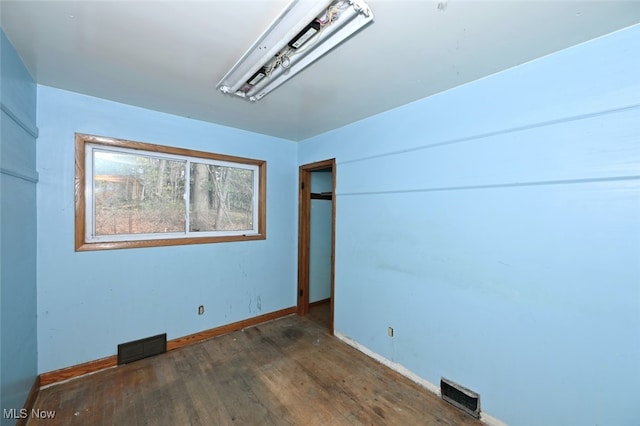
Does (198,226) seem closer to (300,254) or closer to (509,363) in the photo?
(300,254)

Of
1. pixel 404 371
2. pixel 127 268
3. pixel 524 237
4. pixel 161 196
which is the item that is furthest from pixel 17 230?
pixel 524 237

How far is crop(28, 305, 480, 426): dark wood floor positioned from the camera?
67.2 inches

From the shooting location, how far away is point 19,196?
1620 millimetres

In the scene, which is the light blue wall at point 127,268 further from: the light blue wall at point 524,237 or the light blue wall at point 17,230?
the light blue wall at point 524,237

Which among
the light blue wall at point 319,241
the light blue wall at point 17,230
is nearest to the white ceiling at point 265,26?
the light blue wall at point 17,230

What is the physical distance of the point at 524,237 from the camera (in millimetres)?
1570

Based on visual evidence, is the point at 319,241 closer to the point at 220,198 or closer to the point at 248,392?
the point at 220,198

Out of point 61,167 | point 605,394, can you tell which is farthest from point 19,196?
point 605,394

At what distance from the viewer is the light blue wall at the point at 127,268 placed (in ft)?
6.47

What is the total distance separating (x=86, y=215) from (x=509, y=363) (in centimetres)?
351

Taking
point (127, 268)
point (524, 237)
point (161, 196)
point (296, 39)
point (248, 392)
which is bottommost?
point (248, 392)

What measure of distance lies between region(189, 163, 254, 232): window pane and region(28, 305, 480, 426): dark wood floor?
53.2 inches
